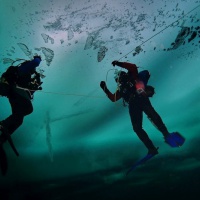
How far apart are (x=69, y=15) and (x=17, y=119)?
4.76 meters

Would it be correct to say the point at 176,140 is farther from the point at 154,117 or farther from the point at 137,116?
the point at 137,116

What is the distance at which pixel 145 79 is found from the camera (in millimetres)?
7414

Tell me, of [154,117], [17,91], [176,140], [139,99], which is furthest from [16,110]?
[176,140]

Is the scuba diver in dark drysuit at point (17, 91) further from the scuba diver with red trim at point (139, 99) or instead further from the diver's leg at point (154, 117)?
the diver's leg at point (154, 117)

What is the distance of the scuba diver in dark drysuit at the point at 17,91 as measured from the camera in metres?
5.84

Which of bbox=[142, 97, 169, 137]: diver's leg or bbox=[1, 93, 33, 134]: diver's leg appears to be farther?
bbox=[142, 97, 169, 137]: diver's leg

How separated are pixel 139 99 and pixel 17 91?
13.3ft

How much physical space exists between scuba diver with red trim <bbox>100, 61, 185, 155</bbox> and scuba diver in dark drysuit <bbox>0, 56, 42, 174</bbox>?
235cm

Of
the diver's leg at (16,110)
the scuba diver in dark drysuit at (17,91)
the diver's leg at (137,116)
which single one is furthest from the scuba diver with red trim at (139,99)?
the diver's leg at (16,110)

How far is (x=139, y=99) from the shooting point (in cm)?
784

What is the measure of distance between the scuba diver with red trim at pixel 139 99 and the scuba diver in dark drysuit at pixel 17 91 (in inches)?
92.7

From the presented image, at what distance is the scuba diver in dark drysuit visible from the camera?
5836mm

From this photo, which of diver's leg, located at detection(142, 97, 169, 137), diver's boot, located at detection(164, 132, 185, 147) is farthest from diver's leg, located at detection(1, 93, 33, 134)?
diver's boot, located at detection(164, 132, 185, 147)

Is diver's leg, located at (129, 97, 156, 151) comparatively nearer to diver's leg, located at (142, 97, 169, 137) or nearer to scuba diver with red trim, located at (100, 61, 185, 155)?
scuba diver with red trim, located at (100, 61, 185, 155)
